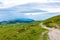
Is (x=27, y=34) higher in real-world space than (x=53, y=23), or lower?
higher

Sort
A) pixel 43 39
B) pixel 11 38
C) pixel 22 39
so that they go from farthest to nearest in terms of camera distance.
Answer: pixel 11 38 < pixel 22 39 < pixel 43 39

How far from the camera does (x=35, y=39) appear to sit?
40531 millimetres

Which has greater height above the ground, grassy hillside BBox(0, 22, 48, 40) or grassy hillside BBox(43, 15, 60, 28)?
grassy hillside BBox(0, 22, 48, 40)

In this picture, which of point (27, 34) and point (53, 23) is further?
point (53, 23)

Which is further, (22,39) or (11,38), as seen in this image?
(11,38)

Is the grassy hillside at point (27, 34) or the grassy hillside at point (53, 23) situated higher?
the grassy hillside at point (27, 34)

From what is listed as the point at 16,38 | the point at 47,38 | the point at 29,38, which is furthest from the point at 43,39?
the point at 16,38

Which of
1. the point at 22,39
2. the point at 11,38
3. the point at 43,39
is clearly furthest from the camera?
the point at 11,38

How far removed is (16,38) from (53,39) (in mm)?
8943

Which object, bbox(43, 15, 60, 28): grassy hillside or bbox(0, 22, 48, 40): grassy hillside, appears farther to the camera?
bbox(43, 15, 60, 28): grassy hillside

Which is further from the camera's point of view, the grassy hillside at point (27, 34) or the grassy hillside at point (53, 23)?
the grassy hillside at point (53, 23)

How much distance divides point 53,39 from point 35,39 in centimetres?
355

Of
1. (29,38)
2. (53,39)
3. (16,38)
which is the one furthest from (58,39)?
(16,38)

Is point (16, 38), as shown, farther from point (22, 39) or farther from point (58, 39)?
point (58, 39)
